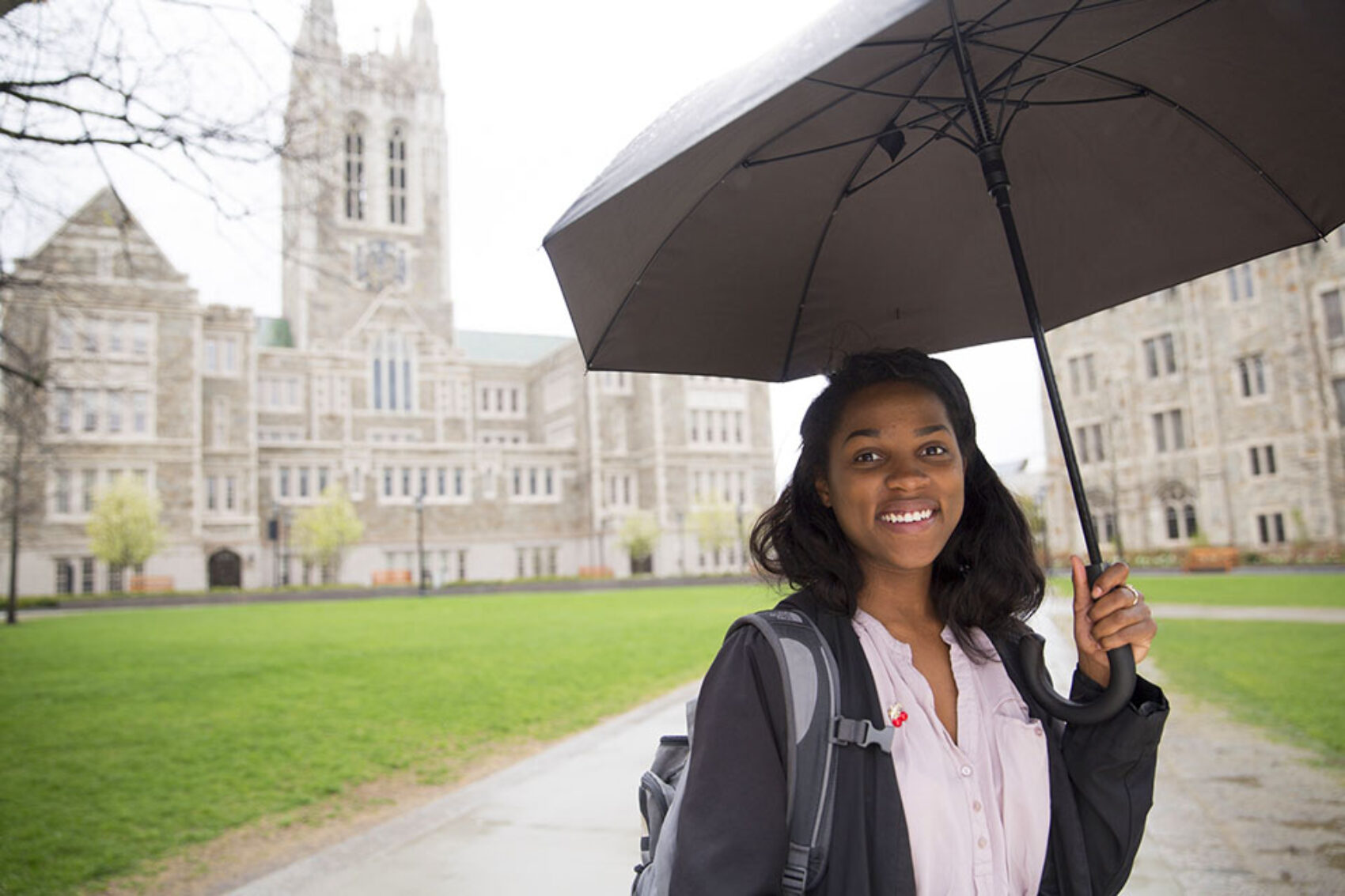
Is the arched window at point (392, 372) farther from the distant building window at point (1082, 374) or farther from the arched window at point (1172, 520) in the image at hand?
the arched window at point (1172, 520)

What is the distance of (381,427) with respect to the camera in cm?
5084

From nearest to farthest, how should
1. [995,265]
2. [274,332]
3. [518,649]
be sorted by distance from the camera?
[995,265] → [518,649] → [274,332]

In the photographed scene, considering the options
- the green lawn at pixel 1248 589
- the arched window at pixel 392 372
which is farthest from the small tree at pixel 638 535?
the green lawn at pixel 1248 589

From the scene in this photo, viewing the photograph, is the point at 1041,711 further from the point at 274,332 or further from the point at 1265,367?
the point at 274,332

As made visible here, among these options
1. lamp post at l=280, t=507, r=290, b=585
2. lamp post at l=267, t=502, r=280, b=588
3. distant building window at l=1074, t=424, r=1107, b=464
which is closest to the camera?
distant building window at l=1074, t=424, r=1107, b=464

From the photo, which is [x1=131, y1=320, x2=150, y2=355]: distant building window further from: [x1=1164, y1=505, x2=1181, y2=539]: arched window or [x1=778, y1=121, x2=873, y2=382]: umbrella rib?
[x1=778, y1=121, x2=873, y2=382]: umbrella rib

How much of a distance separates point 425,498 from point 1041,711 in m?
49.4

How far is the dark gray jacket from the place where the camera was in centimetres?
137

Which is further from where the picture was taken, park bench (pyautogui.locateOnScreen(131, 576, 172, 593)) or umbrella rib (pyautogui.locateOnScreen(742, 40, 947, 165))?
park bench (pyautogui.locateOnScreen(131, 576, 172, 593))

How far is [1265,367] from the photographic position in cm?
3139

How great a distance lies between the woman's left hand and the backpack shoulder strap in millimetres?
471

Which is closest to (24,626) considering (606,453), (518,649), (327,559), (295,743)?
(518,649)

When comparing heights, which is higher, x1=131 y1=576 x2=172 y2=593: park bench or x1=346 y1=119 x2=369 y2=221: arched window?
x1=346 y1=119 x2=369 y2=221: arched window

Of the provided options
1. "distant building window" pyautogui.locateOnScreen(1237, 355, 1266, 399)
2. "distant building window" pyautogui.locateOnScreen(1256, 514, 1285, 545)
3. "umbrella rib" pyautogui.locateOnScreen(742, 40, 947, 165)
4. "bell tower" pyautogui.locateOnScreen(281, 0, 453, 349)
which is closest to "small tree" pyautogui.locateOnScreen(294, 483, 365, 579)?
"bell tower" pyautogui.locateOnScreen(281, 0, 453, 349)
